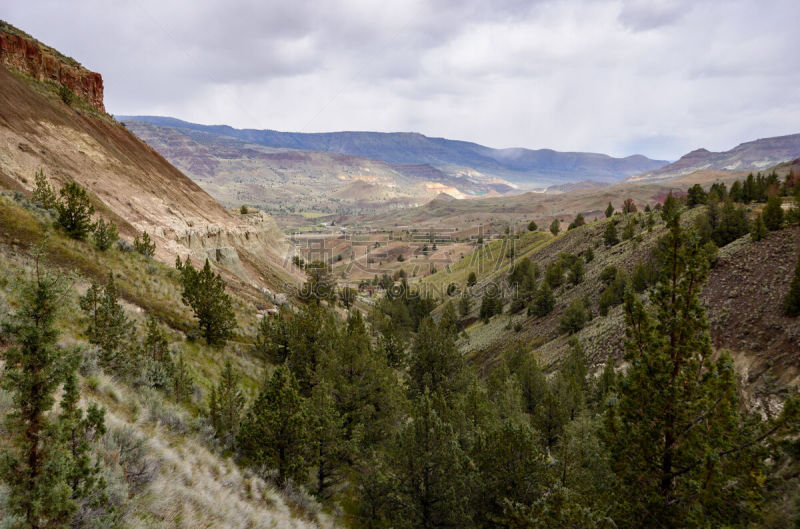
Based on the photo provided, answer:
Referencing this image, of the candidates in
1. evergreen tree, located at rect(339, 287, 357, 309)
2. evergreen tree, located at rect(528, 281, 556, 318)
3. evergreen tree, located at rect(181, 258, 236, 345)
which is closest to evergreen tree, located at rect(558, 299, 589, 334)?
evergreen tree, located at rect(528, 281, 556, 318)

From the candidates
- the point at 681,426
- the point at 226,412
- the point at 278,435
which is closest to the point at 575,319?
the point at 681,426

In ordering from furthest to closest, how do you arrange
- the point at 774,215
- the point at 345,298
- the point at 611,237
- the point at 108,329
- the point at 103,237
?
the point at 611,237 → the point at 345,298 → the point at 774,215 → the point at 103,237 → the point at 108,329

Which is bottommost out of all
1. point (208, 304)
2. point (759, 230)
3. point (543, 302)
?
point (543, 302)

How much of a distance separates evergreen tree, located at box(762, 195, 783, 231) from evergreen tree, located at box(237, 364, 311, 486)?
39923mm

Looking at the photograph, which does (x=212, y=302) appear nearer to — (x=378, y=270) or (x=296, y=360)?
(x=296, y=360)

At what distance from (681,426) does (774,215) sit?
35.9 metres

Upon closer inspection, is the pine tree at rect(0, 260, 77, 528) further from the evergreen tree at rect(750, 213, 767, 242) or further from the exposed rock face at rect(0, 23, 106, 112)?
the exposed rock face at rect(0, 23, 106, 112)

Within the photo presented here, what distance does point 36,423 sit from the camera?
15.3ft

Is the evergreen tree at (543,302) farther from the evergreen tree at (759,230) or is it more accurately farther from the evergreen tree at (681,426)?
the evergreen tree at (681,426)

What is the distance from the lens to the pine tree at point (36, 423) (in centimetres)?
441

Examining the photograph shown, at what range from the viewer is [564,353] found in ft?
129

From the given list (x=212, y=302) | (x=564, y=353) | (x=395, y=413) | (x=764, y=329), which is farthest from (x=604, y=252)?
(x=212, y=302)

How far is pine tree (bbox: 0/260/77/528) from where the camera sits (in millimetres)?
4406

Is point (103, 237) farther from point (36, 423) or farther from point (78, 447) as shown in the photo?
point (36, 423)
